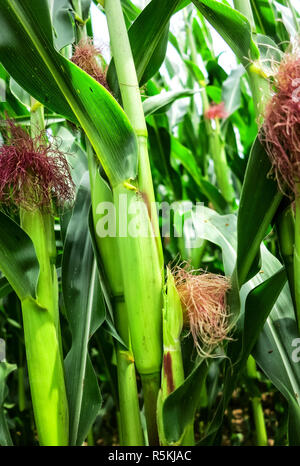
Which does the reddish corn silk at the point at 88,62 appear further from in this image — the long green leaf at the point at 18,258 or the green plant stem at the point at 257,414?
the green plant stem at the point at 257,414

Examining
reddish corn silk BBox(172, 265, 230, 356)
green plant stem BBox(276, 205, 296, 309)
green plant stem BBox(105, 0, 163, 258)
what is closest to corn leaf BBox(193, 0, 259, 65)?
green plant stem BBox(105, 0, 163, 258)

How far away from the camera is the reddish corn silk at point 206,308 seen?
77cm

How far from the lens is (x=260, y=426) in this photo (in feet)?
5.10

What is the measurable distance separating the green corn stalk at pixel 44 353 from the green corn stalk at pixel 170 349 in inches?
7.7

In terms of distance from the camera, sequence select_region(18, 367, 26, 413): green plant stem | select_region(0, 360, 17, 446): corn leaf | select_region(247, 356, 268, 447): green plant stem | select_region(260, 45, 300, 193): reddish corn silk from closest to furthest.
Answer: select_region(260, 45, 300, 193): reddish corn silk, select_region(0, 360, 17, 446): corn leaf, select_region(247, 356, 268, 447): green plant stem, select_region(18, 367, 26, 413): green plant stem

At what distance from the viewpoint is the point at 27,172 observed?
0.88 meters

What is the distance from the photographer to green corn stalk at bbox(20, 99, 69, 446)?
79cm

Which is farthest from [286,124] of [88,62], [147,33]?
[88,62]

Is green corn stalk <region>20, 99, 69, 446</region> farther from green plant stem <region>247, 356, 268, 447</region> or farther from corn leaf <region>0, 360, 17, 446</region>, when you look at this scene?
green plant stem <region>247, 356, 268, 447</region>

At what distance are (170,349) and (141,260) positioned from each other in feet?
0.51

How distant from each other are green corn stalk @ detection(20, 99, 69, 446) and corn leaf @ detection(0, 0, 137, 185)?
0.68 ft

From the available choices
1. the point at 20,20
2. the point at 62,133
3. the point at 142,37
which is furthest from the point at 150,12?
the point at 62,133
